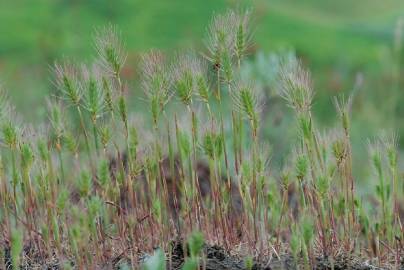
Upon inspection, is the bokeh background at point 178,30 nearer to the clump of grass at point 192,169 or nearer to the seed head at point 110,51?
the clump of grass at point 192,169

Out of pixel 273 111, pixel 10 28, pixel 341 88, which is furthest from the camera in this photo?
pixel 10 28

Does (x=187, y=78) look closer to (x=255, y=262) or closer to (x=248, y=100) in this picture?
(x=248, y=100)

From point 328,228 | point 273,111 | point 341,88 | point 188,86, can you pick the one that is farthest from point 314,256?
point 341,88

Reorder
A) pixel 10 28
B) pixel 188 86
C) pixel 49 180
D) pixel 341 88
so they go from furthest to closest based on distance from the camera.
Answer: pixel 10 28 → pixel 341 88 → pixel 49 180 → pixel 188 86

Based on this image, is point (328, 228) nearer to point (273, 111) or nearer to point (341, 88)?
point (273, 111)

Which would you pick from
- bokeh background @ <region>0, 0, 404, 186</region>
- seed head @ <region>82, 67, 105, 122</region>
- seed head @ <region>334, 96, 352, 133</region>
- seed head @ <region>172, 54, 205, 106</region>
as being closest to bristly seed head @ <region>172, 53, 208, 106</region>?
seed head @ <region>172, 54, 205, 106</region>

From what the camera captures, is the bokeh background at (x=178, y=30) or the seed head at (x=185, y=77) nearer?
the seed head at (x=185, y=77)

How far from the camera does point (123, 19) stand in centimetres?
1842

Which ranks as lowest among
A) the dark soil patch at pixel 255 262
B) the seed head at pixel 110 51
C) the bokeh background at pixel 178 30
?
the dark soil patch at pixel 255 262

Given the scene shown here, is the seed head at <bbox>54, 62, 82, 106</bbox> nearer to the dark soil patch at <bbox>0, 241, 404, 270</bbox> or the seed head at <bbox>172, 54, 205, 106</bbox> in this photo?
the seed head at <bbox>172, 54, 205, 106</bbox>

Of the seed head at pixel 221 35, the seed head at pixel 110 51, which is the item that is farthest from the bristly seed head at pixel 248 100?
the seed head at pixel 110 51

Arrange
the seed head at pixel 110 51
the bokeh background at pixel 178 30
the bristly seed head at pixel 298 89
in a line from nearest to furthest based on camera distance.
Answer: the bristly seed head at pixel 298 89 < the seed head at pixel 110 51 < the bokeh background at pixel 178 30

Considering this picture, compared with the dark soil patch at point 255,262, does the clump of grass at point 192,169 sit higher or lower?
higher

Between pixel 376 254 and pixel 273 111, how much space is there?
3.59m
